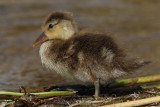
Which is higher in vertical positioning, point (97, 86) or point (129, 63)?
point (129, 63)

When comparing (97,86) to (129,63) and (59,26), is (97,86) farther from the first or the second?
(59,26)

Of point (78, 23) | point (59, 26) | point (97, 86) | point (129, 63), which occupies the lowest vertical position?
point (97, 86)

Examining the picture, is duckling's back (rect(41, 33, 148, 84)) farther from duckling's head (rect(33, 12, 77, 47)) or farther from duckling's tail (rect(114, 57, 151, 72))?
duckling's head (rect(33, 12, 77, 47))

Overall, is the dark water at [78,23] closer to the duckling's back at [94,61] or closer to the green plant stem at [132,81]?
the duckling's back at [94,61]

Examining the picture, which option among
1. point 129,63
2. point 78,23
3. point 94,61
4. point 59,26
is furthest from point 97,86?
point 78,23

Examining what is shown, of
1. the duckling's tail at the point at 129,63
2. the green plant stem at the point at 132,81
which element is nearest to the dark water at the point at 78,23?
the duckling's tail at the point at 129,63

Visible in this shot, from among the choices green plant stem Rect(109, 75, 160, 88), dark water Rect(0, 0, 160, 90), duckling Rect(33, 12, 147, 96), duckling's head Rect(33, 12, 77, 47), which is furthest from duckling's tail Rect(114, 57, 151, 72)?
duckling's head Rect(33, 12, 77, 47)

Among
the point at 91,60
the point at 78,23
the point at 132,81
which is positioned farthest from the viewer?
the point at 78,23
